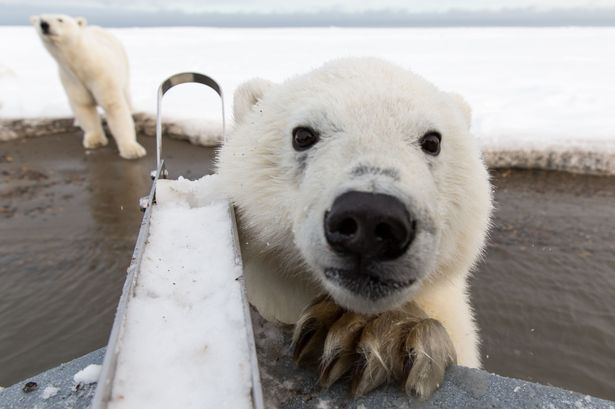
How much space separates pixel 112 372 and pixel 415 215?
778 mm

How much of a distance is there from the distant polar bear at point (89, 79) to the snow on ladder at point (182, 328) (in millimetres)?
6140

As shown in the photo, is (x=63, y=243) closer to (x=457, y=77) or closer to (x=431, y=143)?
(x=431, y=143)

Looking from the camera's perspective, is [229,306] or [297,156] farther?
[297,156]

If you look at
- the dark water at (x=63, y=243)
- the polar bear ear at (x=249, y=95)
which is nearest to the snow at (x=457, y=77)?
the polar bear ear at (x=249, y=95)

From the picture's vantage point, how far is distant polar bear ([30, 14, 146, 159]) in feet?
23.5

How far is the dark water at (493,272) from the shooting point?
2.91 metres

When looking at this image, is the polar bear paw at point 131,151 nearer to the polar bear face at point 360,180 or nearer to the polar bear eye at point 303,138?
the polar bear face at point 360,180

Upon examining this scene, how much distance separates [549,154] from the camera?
20.2 feet

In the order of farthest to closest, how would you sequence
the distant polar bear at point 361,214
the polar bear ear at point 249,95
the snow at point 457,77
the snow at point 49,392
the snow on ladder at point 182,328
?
1. the snow at point 457,77
2. the polar bear ear at point 249,95
3. the snow at point 49,392
4. the distant polar bear at point 361,214
5. the snow on ladder at point 182,328

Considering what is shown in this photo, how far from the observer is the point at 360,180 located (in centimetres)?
119

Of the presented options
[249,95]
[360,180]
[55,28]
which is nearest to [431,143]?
[360,180]

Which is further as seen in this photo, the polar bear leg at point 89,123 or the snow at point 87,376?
the polar bear leg at point 89,123

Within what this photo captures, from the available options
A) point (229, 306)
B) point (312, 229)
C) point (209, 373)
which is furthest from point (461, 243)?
point (209, 373)

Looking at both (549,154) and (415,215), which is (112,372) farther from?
(549,154)
